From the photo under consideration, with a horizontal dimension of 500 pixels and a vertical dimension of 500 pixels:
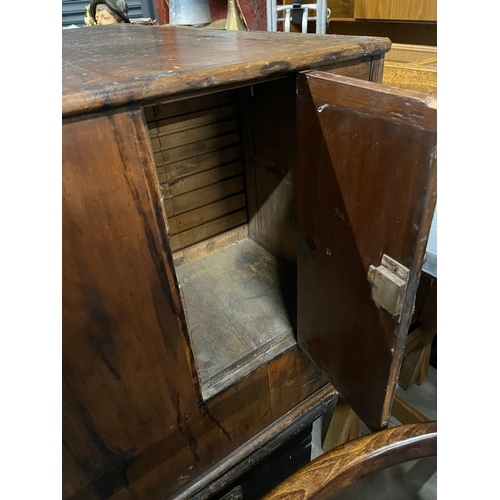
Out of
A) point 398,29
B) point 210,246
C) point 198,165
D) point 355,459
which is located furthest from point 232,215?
point 398,29

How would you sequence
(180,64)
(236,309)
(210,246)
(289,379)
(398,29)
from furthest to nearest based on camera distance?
(398,29)
(210,246)
(236,309)
(289,379)
(180,64)

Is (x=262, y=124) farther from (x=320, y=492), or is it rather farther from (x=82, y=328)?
(x=320, y=492)

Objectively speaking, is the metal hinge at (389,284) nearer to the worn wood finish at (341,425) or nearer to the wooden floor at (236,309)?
the wooden floor at (236,309)

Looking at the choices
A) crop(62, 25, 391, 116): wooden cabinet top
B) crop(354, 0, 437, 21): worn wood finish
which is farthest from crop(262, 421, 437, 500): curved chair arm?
crop(354, 0, 437, 21): worn wood finish

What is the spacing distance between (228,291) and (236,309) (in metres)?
0.11

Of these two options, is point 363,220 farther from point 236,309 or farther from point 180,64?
point 236,309

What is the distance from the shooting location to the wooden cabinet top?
0.54 meters

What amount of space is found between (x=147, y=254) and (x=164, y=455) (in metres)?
0.62

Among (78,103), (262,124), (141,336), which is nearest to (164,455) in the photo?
(141,336)

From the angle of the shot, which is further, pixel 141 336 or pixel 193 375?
pixel 193 375

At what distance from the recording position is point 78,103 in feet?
1.68

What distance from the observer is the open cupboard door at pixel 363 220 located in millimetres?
569

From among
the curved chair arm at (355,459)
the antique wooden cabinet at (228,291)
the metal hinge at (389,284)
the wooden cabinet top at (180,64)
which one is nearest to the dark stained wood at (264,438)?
the antique wooden cabinet at (228,291)

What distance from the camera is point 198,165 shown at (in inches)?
58.9
